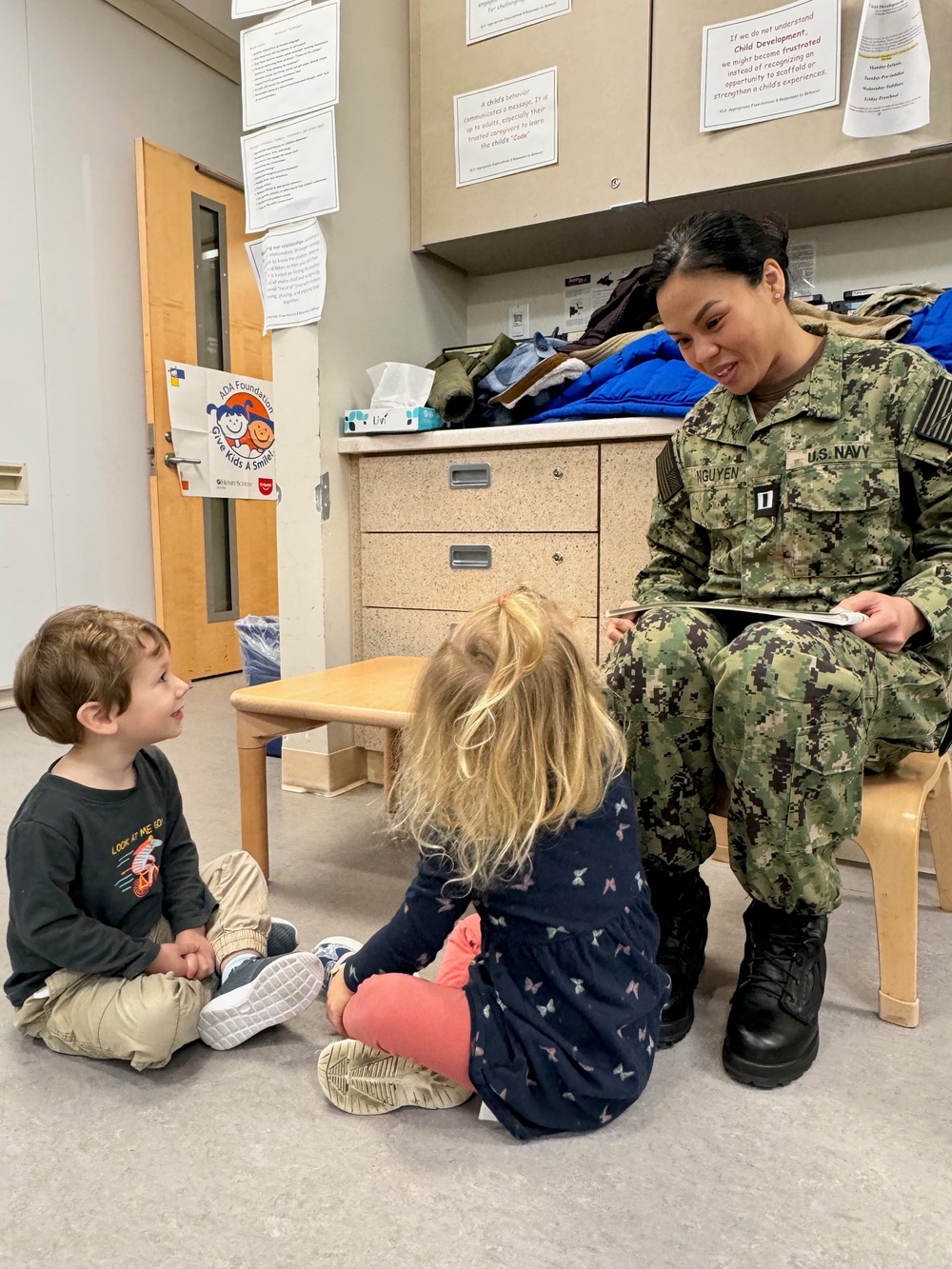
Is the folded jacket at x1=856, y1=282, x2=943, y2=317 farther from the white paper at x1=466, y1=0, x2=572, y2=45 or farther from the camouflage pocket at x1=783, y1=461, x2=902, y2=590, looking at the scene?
the white paper at x1=466, y1=0, x2=572, y2=45

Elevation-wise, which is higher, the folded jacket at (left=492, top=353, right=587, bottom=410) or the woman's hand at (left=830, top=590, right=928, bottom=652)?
the folded jacket at (left=492, top=353, right=587, bottom=410)

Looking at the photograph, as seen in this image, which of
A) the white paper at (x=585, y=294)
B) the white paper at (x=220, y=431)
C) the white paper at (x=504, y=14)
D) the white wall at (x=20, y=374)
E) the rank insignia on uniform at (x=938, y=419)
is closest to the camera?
the rank insignia on uniform at (x=938, y=419)

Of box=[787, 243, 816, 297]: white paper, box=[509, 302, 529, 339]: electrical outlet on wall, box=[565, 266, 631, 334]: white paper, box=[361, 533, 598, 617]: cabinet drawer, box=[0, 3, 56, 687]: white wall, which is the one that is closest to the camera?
box=[361, 533, 598, 617]: cabinet drawer

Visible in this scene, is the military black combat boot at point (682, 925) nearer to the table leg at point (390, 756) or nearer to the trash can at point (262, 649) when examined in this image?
the table leg at point (390, 756)

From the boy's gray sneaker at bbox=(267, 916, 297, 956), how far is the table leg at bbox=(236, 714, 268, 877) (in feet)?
0.74

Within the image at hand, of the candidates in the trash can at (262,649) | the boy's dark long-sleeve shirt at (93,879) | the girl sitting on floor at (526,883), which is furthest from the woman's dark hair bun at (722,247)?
the trash can at (262,649)

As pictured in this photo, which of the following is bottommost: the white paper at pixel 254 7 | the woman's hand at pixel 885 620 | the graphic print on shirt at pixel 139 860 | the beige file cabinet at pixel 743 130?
the graphic print on shirt at pixel 139 860

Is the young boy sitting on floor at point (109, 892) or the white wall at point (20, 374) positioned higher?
the white wall at point (20, 374)

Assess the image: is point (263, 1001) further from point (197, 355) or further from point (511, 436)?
point (197, 355)

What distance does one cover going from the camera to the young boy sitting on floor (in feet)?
3.01

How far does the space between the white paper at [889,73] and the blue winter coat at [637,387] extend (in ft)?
1.67

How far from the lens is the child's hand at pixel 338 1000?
900mm

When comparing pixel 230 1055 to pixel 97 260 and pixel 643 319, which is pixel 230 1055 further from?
pixel 97 260

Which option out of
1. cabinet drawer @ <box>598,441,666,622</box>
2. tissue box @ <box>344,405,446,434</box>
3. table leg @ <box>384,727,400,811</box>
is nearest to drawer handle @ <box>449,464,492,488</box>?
tissue box @ <box>344,405,446,434</box>
